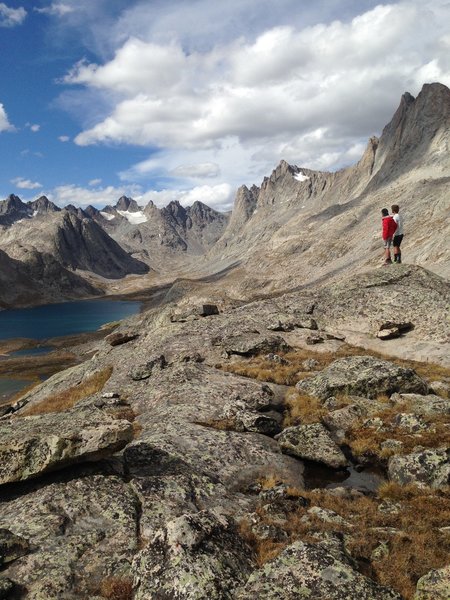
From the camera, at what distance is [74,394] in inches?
1331

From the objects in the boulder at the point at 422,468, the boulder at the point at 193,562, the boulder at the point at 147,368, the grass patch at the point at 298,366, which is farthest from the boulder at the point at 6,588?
the boulder at the point at 147,368

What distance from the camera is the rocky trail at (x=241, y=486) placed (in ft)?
32.6

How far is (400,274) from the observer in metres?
37.6

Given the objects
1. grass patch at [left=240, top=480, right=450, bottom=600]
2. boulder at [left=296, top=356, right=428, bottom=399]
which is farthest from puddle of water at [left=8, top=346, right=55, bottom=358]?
grass patch at [left=240, top=480, right=450, bottom=600]

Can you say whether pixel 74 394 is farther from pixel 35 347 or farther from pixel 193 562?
pixel 35 347

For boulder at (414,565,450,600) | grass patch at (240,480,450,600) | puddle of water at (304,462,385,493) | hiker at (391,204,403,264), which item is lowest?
puddle of water at (304,462,385,493)

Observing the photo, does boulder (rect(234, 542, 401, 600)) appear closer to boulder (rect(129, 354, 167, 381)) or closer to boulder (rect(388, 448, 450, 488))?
boulder (rect(388, 448, 450, 488))

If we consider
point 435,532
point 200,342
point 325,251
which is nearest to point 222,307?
point 200,342

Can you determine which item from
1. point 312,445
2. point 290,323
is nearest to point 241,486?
point 312,445

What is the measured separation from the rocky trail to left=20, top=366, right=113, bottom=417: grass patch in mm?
4956

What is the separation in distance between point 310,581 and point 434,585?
262 cm

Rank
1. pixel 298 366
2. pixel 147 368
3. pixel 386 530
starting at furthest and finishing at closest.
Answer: pixel 147 368, pixel 298 366, pixel 386 530

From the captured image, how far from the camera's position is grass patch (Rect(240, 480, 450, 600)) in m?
10.2

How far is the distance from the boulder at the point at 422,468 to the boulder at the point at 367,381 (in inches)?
259
